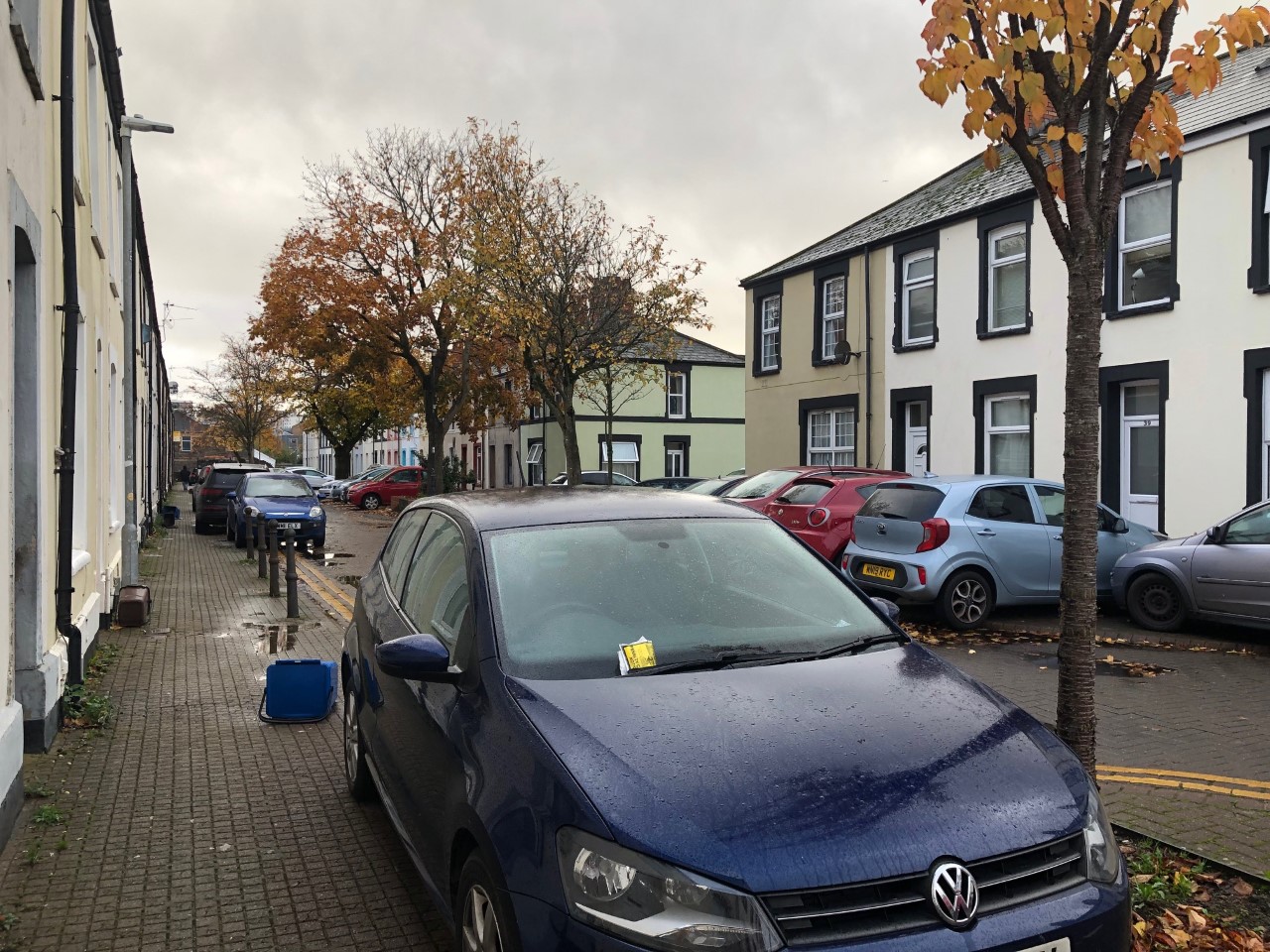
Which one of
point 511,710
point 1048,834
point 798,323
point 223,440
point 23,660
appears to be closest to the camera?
point 1048,834

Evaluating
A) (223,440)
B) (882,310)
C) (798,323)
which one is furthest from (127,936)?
(223,440)

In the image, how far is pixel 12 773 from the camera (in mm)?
4793

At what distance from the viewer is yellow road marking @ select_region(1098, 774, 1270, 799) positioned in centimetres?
512

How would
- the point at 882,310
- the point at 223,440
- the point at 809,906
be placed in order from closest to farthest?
the point at 809,906, the point at 882,310, the point at 223,440

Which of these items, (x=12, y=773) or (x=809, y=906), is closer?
(x=809, y=906)

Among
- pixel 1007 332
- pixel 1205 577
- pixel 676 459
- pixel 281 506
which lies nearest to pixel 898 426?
pixel 1007 332

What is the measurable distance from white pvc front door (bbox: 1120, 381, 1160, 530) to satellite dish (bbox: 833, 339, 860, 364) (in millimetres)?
6512

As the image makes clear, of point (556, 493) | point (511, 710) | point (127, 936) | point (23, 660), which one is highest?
point (556, 493)

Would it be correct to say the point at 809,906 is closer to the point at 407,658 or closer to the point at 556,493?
the point at 407,658

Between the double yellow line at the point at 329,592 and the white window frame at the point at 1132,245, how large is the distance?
12.3m

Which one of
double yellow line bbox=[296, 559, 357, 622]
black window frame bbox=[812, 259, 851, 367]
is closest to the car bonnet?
double yellow line bbox=[296, 559, 357, 622]

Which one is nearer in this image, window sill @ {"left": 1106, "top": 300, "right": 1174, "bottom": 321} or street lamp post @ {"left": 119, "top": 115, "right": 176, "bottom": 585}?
street lamp post @ {"left": 119, "top": 115, "right": 176, "bottom": 585}

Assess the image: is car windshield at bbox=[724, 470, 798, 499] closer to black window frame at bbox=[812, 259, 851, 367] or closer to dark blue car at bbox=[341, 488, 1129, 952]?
black window frame at bbox=[812, 259, 851, 367]

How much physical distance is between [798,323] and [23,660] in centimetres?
1971
